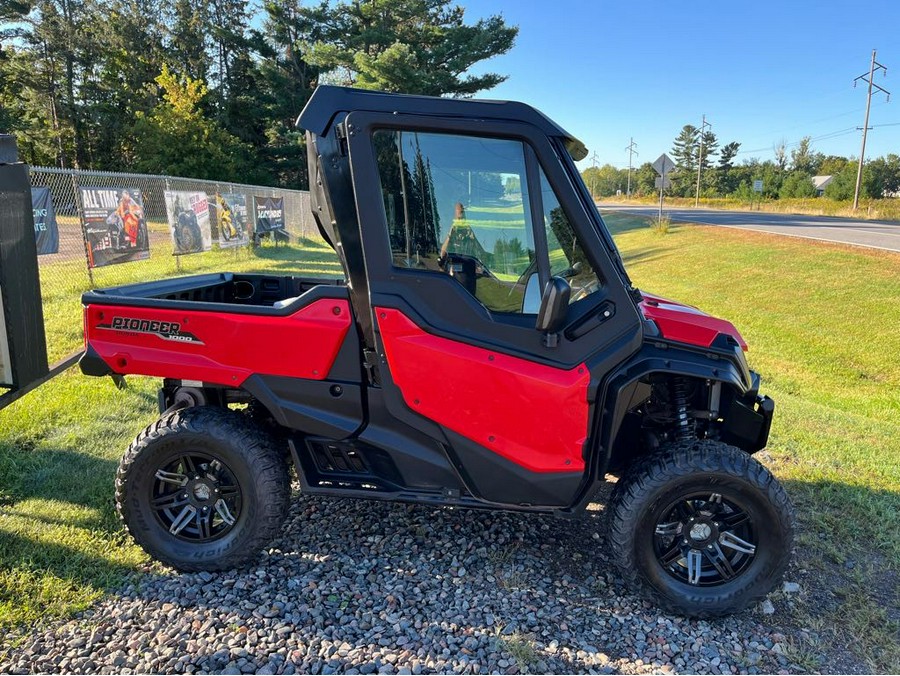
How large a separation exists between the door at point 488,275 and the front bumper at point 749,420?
98 centimetres

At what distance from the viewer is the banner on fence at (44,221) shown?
324 inches

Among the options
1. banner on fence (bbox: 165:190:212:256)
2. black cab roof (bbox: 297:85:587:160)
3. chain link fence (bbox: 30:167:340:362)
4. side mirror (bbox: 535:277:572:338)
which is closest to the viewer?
side mirror (bbox: 535:277:572:338)

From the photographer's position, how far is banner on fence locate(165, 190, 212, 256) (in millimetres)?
13141

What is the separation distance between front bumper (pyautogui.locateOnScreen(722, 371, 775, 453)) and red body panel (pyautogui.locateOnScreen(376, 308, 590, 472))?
1.06 m

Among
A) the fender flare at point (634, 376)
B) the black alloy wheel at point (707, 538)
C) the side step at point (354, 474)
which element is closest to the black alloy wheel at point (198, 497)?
the side step at point (354, 474)

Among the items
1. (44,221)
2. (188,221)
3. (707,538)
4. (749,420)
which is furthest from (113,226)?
(707,538)

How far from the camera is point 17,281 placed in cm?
342

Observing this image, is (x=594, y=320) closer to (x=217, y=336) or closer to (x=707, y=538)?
(x=707, y=538)

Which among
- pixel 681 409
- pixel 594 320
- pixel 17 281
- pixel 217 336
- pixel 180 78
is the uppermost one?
pixel 180 78

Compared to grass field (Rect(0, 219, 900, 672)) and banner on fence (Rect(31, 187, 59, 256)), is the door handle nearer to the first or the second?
grass field (Rect(0, 219, 900, 672))

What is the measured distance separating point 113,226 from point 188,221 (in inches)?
134

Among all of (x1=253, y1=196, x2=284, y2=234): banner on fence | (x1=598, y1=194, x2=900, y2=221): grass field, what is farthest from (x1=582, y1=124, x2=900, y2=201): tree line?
(x1=253, y1=196, x2=284, y2=234): banner on fence

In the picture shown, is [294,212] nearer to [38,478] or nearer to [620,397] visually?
[38,478]

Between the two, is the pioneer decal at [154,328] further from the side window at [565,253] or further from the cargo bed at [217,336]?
the side window at [565,253]
